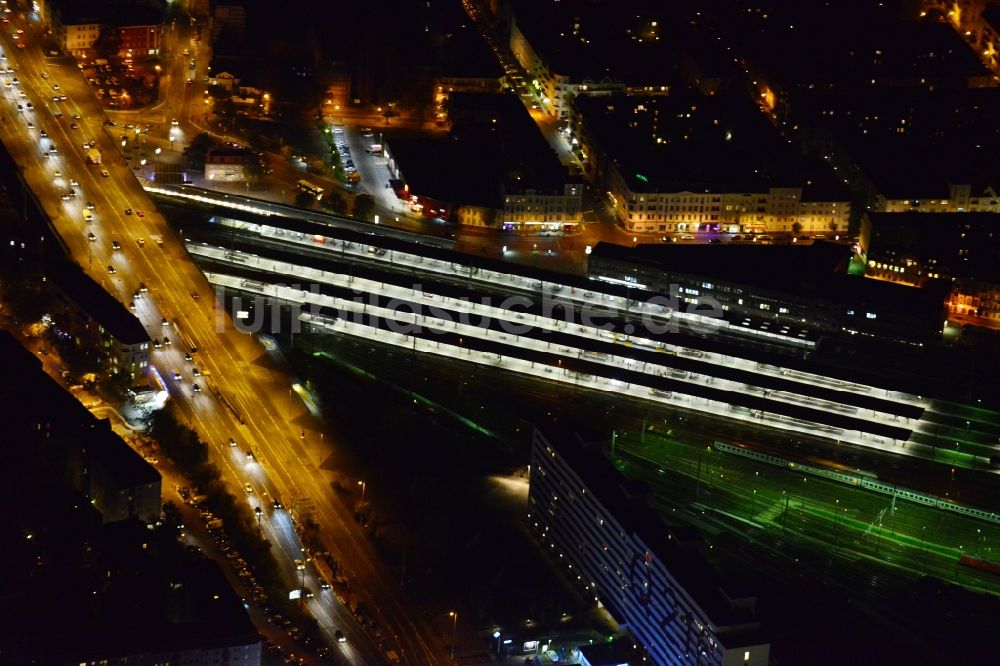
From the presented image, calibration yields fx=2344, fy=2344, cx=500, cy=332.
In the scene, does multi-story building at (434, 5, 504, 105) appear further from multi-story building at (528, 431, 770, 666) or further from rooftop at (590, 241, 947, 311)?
multi-story building at (528, 431, 770, 666)

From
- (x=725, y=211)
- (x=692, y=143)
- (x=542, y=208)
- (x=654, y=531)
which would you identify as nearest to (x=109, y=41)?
(x=542, y=208)

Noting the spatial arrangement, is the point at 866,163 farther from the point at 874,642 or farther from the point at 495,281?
the point at 874,642

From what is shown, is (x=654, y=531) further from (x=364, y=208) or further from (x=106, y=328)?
(x=364, y=208)

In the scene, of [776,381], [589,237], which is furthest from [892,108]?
[776,381]

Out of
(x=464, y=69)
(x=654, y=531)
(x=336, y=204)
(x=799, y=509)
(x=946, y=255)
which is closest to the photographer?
(x=654, y=531)

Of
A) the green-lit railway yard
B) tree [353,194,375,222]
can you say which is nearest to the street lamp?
the green-lit railway yard

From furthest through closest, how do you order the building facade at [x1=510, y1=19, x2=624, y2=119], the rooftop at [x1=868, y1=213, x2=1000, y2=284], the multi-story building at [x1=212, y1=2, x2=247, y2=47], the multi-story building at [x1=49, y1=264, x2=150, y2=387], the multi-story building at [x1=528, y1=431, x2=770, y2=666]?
1. the multi-story building at [x1=212, y1=2, x2=247, y2=47]
2. the building facade at [x1=510, y1=19, x2=624, y2=119]
3. the rooftop at [x1=868, y1=213, x2=1000, y2=284]
4. the multi-story building at [x1=49, y1=264, x2=150, y2=387]
5. the multi-story building at [x1=528, y1=431, x2=770, y2=666]
